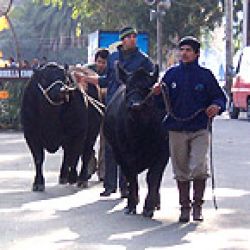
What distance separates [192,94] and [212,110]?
29cm

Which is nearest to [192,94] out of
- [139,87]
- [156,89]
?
[156,89]

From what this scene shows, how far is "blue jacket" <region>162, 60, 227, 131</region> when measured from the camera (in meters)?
11.5

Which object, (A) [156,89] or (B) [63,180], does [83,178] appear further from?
(A) [156,89]

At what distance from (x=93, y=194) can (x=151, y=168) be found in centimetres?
225

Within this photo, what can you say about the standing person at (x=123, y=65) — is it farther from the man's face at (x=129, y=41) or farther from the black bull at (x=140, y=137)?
the black bull at (x=140, y=137)

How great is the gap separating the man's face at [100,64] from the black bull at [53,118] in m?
0.52

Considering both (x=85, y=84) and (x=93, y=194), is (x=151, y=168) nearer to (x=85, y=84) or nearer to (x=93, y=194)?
(x=93, y=194)

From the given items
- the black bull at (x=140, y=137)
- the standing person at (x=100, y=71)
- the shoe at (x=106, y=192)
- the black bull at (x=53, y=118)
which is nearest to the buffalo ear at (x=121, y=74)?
the black bull at (x=140, y=137)

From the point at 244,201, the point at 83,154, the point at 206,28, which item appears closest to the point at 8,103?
the point at 83,154

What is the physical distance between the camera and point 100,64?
15.0 m

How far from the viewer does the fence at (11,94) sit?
2880cm

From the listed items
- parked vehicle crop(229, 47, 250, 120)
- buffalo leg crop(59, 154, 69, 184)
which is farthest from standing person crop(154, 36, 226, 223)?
parked vehicle crop(229, 47, 250, 120)

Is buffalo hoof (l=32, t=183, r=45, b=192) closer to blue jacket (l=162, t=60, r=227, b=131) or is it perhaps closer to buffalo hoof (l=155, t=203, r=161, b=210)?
buffalo hoof (l=155, t=203, r=161, b=210)

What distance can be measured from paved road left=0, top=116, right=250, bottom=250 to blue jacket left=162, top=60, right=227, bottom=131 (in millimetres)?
1036
